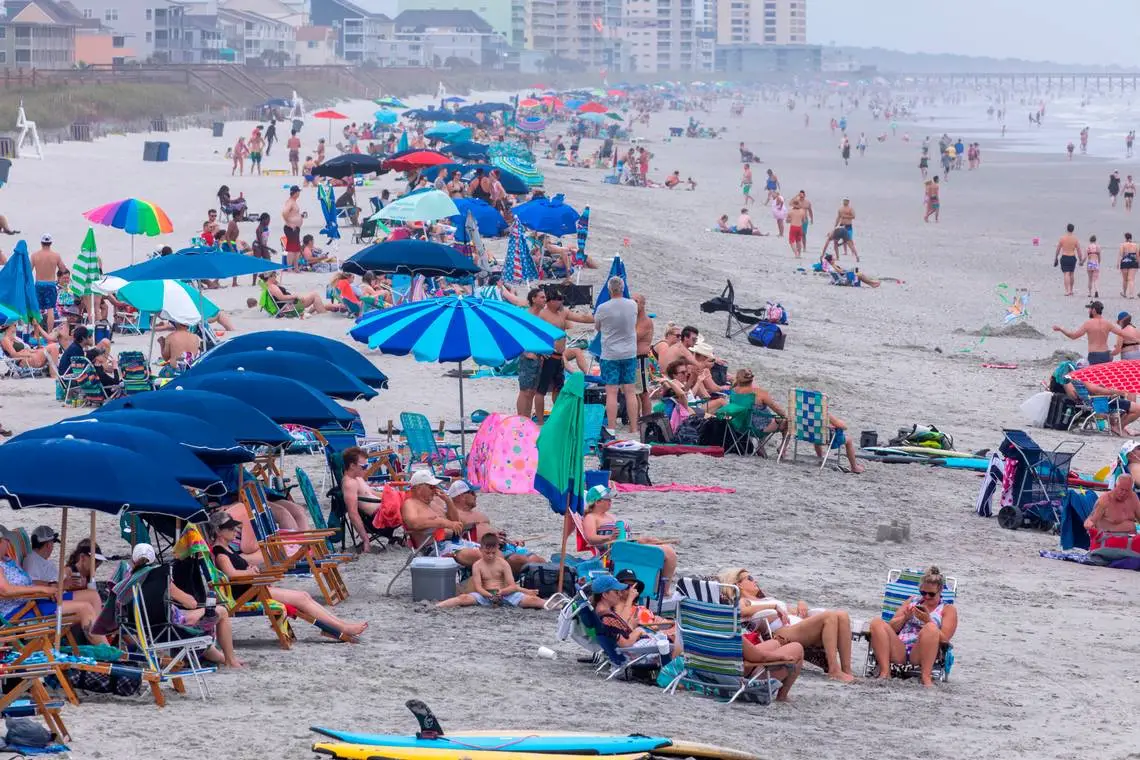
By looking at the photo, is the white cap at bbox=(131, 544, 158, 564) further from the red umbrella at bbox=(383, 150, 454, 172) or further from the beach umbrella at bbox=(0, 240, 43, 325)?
the red umbrella at bbox=(383, 150, 454, 172)

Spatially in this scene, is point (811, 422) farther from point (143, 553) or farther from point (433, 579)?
point (143, 553)

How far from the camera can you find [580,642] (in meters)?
8.00

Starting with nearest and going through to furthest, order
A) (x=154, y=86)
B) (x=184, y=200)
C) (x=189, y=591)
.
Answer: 1. (x=189, y=591)
2. (x=184, y=200)
3. (x=154, y=86)

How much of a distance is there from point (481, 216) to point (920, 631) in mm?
13216

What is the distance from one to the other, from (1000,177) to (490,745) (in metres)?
52.0

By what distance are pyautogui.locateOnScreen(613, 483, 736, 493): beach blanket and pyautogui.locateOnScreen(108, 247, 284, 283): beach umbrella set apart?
11.3ft

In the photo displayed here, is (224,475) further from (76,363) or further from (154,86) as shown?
(154,86)

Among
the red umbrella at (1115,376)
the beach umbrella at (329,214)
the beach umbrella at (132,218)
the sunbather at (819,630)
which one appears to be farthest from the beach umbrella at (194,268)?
the beach umbrella at (329,214)

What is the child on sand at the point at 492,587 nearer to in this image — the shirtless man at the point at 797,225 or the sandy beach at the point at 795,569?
the sandy beach at the point at 795,569

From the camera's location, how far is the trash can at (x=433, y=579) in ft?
30.1

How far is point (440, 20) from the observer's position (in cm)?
18325

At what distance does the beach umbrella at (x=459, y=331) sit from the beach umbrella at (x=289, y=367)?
0.32 metres

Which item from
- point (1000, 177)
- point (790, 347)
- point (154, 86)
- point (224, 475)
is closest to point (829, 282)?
point (790, 347)

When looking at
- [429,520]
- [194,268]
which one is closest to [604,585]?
[429,520]
